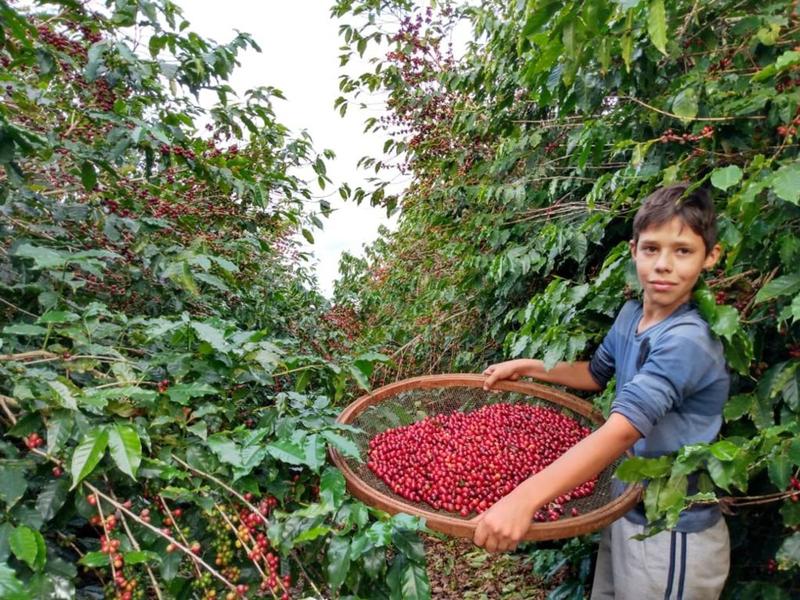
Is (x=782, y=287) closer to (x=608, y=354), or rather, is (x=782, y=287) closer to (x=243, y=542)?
(x=608, y=354)

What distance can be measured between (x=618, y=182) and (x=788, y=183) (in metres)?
0.96

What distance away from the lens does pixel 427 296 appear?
3.55 meters

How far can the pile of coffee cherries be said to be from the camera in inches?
49.8

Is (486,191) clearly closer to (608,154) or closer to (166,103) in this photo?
(608,154)

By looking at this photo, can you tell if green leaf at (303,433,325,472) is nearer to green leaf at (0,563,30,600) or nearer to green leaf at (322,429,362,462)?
green leaf at (322,429,362,462)

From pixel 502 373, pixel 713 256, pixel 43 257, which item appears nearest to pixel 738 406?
pixel 713 256

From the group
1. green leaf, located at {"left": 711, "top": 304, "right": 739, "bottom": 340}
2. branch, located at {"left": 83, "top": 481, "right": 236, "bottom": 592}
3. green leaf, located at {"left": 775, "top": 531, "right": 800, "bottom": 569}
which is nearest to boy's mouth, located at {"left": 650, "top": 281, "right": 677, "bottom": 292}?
green leaf, located at {"left": 711, "top": 304, "right": 739, "bottom": 340}

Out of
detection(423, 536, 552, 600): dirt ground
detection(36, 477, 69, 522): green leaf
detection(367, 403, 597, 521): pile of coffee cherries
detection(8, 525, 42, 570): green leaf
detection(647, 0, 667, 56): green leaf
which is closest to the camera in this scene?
detection(8, 525, 42, 570): green leaf

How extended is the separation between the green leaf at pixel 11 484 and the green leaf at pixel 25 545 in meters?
0.05

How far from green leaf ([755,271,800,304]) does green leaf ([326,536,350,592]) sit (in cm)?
97

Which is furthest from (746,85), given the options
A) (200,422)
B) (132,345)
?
(132,345)

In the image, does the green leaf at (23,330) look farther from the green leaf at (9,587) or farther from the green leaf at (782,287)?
the green leaf at (782,287)

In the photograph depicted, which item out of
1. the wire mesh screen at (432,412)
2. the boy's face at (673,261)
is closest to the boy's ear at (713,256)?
the boy's face at (673,261)

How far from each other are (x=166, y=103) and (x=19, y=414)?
5.68ft
